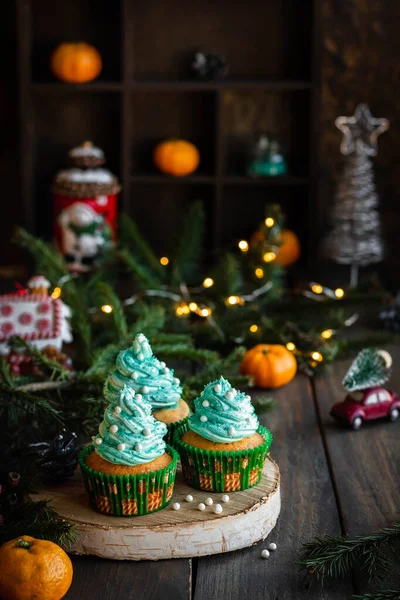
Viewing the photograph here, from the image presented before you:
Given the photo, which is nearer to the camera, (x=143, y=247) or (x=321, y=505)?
(x=321, y=505)

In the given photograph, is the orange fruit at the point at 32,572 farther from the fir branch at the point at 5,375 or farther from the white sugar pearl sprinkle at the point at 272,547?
the fir branch at the point at 5,375

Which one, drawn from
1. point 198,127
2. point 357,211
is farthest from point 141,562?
point 198,127

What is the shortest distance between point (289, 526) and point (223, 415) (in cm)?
27

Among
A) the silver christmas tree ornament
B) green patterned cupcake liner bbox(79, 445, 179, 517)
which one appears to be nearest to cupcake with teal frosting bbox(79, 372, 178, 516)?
green patterned cupcake liner bbox(79, 445, 179, 517)

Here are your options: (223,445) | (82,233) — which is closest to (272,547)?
(223,445)

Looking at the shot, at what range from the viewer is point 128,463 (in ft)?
5.43

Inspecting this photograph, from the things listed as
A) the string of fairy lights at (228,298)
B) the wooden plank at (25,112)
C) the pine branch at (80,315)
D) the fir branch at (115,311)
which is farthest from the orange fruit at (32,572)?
the wooden plank at (25,112)

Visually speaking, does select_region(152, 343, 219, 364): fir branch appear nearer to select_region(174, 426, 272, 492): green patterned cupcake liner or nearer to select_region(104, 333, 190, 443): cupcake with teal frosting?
select_region(104, 333, 190, 443): cupcake with teal frosting

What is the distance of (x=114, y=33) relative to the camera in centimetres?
381

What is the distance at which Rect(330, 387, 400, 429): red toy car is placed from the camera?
2299 mm

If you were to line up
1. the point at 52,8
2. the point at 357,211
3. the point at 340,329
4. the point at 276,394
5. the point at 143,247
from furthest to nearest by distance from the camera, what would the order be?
the point at 52,8 → the point at 357,211 → the point at 143,247 → the point at 340,329 → the point at 276,394

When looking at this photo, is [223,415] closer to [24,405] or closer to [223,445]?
[223,445]

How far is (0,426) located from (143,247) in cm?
125

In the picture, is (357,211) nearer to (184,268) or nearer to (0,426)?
(184,268)
